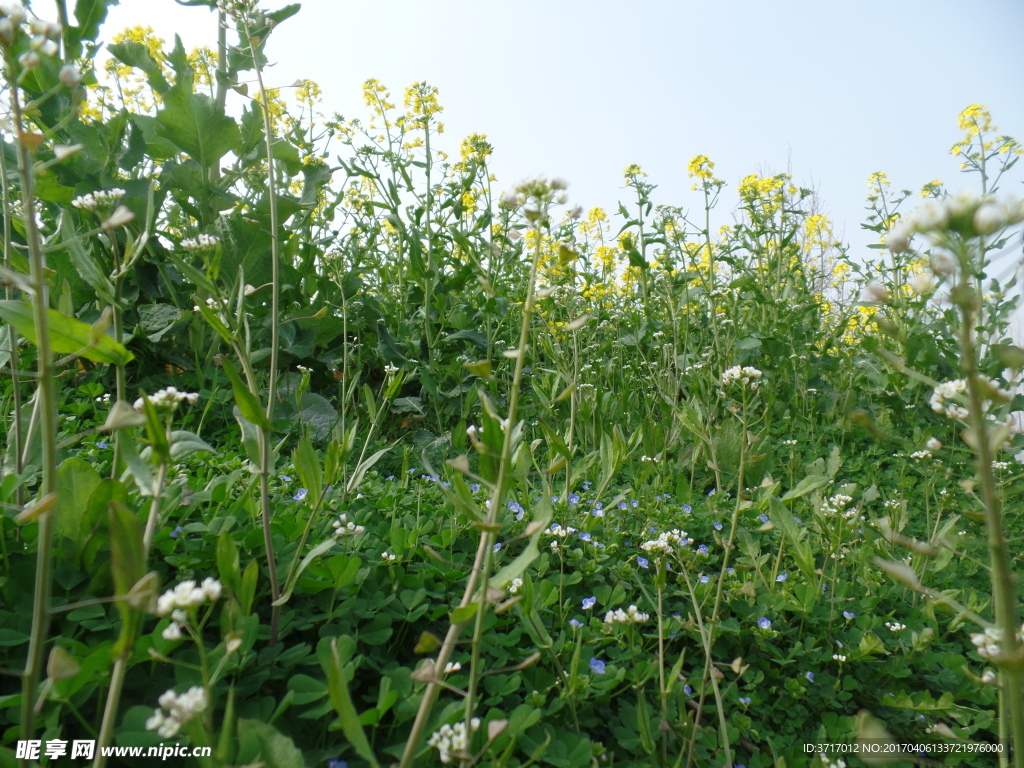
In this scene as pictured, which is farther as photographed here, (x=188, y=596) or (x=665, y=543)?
(x=665, y=543)

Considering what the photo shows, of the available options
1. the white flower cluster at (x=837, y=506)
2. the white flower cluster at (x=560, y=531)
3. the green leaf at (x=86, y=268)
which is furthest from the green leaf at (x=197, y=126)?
the white flower cluster at (x=837, y=506)

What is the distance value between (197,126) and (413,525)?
74.6 inches

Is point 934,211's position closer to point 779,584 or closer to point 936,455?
point 779,584

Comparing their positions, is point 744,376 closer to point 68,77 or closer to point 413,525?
point 413,525

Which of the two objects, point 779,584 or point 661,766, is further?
point 779,584

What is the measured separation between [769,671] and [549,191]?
112 cm

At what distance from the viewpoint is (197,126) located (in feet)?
8.33

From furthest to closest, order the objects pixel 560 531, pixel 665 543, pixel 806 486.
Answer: pixel 560 531, pixel 806 486, pixel 665 543

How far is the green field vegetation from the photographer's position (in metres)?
0.80

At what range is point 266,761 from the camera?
79cm

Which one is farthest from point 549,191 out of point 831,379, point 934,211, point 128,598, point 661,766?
point 831,379

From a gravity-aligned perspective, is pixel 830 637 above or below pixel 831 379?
below

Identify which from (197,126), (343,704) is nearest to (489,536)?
(343,704)

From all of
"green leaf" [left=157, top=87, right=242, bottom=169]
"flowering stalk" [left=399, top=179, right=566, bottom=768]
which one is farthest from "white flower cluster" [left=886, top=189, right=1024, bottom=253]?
"green leaf" [left=157, top=87, right=242, bottom=169]
